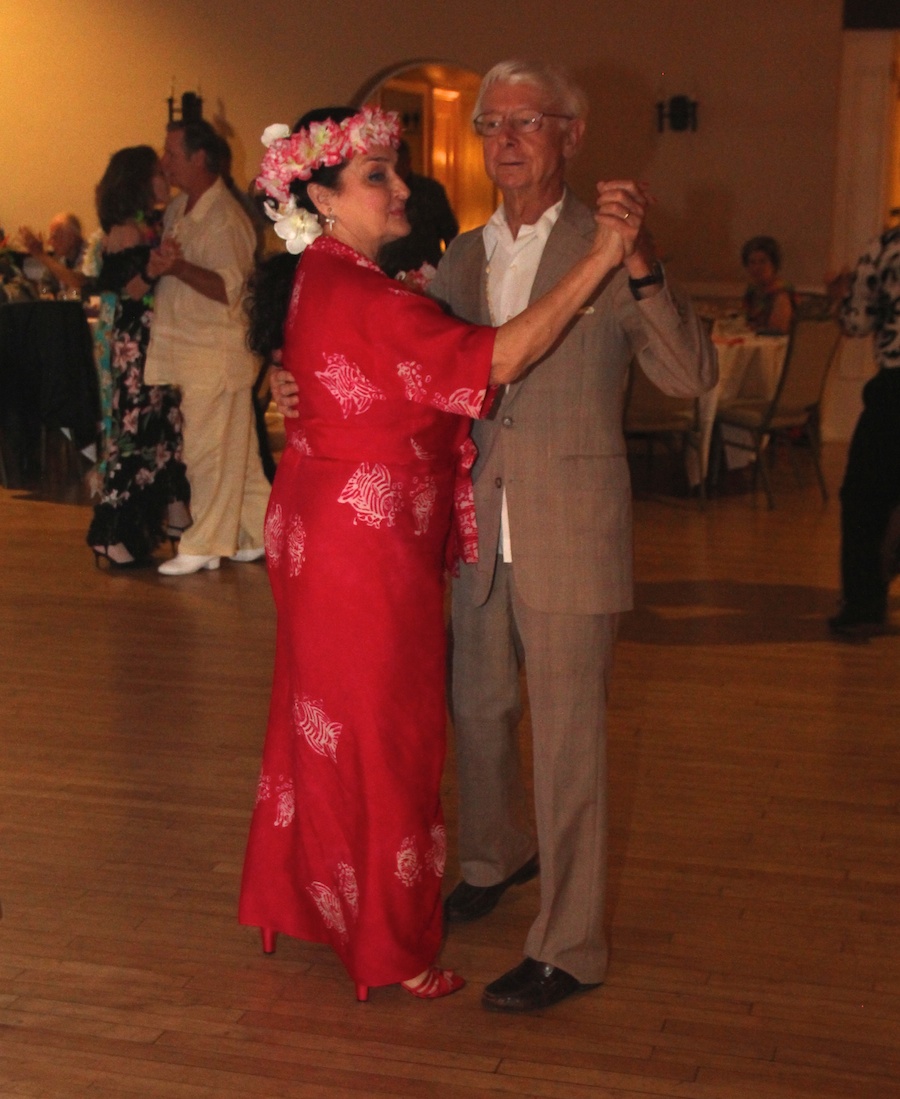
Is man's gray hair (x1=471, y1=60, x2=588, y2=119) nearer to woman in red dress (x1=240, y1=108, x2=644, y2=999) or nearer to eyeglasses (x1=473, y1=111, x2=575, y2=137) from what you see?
eyeglasses (x1=473, y1=111, x2=575, y2=137)

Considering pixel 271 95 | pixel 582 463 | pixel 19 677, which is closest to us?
pixel 582 463

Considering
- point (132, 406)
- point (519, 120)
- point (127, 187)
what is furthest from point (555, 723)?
point (127, 187)

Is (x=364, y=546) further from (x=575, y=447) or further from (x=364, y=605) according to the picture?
(x=575, y=447)

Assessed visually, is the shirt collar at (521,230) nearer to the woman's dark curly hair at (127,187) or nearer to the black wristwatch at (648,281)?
the black wristwatch at (648,281)

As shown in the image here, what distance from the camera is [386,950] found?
2.72 m

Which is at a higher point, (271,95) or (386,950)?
(271,95)

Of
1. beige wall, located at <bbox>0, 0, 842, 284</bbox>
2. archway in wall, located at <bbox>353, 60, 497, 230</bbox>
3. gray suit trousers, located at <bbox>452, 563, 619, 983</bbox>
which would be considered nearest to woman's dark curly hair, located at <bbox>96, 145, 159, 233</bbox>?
gray suit trousers, located at <bbox>452, 563, 619, 983</bbox>

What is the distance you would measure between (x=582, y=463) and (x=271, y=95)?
30.6ft

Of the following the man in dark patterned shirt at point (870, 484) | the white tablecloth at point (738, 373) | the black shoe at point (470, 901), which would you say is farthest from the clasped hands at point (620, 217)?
the white tablecloth at point (738, 373)

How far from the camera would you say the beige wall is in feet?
33.2

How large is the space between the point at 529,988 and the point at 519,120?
1.54m

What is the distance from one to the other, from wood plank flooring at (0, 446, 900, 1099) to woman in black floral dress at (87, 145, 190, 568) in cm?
84

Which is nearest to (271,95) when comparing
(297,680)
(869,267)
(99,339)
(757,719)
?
(99,339)

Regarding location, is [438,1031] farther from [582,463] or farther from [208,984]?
[582,463]
